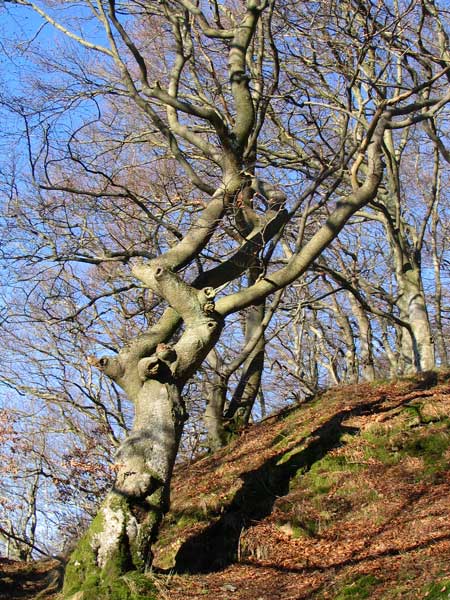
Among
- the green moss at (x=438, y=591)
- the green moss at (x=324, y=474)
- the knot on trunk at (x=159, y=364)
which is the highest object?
the knot on trunk at (x=159, y=364)

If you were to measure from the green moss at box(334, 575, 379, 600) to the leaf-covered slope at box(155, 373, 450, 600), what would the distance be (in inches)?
0.4

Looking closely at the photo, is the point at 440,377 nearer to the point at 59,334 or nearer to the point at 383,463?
the point at 383,463

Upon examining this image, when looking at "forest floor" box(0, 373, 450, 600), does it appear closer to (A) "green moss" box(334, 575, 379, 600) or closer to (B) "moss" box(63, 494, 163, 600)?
(A) "green moss" box(334, 575, 379, 600)

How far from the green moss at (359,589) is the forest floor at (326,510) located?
0.01 meters

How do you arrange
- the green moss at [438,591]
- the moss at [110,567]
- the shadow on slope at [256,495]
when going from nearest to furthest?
the green moss at [438,591], the moss at [110,567], the shadow on slope at [256,495]

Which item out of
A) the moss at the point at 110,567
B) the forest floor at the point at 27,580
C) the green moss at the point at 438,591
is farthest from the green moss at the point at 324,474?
the forest floor at the point at 27,580

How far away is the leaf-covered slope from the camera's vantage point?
533 centimetres

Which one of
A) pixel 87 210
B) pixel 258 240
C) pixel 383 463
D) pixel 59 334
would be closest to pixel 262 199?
pixel 258 240

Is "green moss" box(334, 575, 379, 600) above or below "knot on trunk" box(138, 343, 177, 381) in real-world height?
below

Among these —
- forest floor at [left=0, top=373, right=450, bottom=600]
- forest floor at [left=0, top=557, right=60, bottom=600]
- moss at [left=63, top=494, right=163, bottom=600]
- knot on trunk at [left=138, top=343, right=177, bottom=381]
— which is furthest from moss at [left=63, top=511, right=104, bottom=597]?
forest floor at [left=0, top=557, right=60, bottom=600]

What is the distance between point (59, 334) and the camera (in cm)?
1284

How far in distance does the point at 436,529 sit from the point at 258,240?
12.1ft

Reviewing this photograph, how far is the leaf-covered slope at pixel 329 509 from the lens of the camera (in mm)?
5328

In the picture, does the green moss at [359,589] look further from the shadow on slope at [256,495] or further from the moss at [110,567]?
the shadow on slope at [256,495]
